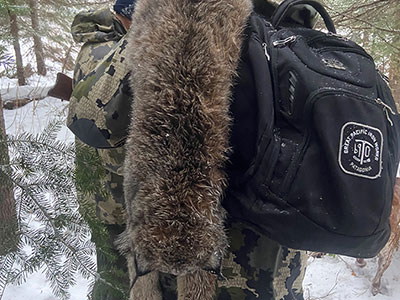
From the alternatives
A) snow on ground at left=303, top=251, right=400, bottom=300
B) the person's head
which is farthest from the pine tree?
snow on ground at left=303, top=251, right=400, bottom=300

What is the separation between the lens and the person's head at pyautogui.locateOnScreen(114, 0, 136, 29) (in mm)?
1216

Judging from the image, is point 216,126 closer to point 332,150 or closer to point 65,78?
point 332,150

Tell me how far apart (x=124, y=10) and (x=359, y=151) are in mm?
891

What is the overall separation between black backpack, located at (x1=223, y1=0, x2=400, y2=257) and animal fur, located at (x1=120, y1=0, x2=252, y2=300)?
0.07 metres

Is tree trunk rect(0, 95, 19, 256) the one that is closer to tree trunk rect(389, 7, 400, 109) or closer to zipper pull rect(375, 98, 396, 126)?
zipper pull rect(375, 98, 396, 126)

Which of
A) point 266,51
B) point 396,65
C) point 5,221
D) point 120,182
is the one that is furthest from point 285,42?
point 396,65

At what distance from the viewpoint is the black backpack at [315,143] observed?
2.55ft

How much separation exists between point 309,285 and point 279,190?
3.38 m

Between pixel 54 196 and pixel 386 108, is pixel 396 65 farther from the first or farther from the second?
pixel 54 196

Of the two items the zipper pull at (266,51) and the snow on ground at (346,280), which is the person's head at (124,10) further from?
the snow on ground at (346,280)

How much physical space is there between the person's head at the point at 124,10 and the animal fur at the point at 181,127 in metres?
0.35

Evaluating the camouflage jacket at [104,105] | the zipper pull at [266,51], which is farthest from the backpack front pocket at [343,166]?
the camouflage jacket at [104,105]

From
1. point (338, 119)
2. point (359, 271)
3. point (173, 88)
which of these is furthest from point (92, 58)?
point (359, 271)

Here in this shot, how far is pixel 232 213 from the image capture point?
95 cm
